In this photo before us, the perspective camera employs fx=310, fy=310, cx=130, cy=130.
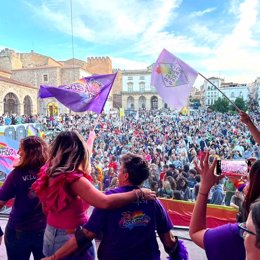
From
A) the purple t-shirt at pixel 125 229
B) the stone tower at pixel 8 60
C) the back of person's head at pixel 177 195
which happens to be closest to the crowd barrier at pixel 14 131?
the back of person's head at pixel 177 195

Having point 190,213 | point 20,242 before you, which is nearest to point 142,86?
point 190,213

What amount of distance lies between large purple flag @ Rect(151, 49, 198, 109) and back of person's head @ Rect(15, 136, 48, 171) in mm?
2187

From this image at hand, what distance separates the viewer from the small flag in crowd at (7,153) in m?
6.88

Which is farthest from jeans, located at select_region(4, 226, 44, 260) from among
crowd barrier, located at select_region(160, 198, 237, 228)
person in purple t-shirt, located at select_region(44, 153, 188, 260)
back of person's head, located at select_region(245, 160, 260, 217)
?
crowd barrier, located at select_region(160, 198, 237, 228)

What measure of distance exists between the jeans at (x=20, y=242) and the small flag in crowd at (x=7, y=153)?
4.72m

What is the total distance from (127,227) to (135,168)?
0.35 m

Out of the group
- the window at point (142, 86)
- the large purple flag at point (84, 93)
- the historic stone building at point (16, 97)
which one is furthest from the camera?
the window at point (142, 86)

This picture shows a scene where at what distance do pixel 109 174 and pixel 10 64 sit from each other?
50362 mm

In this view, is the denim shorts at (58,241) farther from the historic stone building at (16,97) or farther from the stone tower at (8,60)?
the stone tower at (8,60)

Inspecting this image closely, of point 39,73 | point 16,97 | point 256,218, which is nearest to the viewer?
point 256,218

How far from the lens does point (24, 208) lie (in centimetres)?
242

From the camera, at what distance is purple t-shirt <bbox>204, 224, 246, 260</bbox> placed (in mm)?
1355

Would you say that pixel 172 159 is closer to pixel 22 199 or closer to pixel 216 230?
pixel 22 199

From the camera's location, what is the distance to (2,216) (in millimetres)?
5938
